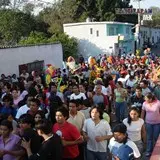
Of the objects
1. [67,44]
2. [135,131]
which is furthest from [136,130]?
[67,44]

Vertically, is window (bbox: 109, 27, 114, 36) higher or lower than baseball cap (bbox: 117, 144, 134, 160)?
lower

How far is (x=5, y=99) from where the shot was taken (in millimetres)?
7562

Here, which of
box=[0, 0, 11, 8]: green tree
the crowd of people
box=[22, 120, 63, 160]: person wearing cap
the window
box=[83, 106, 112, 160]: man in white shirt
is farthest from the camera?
box=[0, 0, 11, 8]: green tree

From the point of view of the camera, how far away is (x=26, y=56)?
2069cm

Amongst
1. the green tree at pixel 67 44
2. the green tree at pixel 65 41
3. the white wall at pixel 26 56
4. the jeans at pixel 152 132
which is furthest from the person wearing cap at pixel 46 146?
the green tree at pixel 67 44

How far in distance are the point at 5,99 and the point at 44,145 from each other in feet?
11.0

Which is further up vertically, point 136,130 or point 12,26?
point 12,26

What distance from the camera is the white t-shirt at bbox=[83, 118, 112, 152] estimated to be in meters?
5.89

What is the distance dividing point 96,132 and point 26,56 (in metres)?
15.3

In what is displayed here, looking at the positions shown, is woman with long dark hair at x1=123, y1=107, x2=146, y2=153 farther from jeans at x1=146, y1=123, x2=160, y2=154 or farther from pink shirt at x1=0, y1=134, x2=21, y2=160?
pink shirt at x1=0, y1=134, x2=21, y2=160

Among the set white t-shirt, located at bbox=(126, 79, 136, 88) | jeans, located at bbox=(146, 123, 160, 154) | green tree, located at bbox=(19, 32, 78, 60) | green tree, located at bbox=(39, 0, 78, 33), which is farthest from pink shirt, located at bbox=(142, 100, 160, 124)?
green tree, located at bbox=(39, 0, 78, 33)

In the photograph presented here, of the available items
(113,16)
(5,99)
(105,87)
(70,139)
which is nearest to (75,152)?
(70,139)

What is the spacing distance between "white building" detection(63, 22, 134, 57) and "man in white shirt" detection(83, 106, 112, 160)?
30.2m

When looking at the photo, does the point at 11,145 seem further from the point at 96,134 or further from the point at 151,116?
the point at 151,116
